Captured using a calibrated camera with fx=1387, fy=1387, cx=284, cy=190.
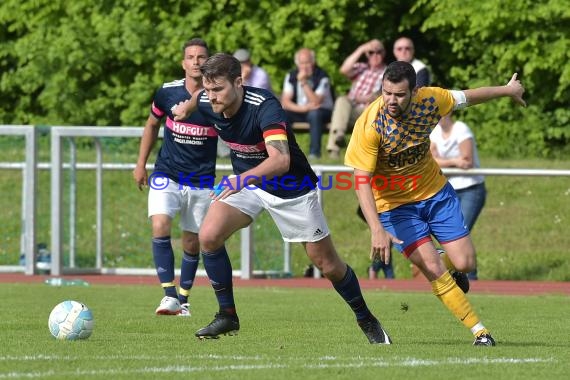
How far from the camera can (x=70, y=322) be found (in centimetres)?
873

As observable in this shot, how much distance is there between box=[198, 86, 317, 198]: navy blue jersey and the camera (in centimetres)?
869

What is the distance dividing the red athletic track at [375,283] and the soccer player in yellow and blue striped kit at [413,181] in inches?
226

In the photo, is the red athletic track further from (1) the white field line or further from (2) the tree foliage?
(1) the white field line

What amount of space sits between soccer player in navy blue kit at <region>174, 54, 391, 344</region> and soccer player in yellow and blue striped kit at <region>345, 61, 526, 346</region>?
395 millimetres

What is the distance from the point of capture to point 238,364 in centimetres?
754

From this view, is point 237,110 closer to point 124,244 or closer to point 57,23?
point 124,244

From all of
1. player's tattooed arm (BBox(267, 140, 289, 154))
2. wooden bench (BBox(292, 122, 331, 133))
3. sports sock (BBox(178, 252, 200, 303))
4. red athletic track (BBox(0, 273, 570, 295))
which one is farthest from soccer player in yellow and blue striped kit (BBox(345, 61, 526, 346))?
wooden bench (BBox(292, 122, 331, 133))

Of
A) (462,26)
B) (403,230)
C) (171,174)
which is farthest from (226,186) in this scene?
(462,26)

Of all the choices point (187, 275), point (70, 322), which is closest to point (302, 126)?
point (187, 275)

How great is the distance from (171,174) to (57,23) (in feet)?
37.2

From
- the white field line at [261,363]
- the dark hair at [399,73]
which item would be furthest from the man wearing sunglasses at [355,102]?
the white field line at [261,363]

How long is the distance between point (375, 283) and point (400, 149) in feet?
21.8

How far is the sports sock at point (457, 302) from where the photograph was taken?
873 cm

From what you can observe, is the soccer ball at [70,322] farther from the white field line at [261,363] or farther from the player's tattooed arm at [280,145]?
the player's tattooed arm at [280,145]
